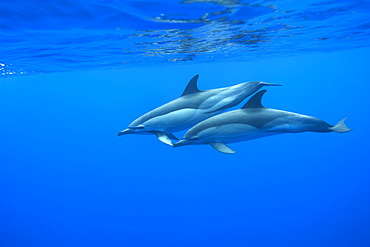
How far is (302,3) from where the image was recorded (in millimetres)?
8047

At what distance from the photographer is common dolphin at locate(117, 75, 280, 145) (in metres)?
5.93

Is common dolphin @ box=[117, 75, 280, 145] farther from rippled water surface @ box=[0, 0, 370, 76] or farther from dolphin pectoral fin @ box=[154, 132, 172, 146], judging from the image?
rippled water surface @ box=[0, 0, 370, 76]

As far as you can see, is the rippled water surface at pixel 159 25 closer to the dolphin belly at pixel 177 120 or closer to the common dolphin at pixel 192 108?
the common dolphin at pixel 192 108

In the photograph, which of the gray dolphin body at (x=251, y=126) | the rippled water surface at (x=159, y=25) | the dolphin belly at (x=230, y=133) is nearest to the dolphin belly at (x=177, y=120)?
the gray dolphin body at (x=251, y=126)

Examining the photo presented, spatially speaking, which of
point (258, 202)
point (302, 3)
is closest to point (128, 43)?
point (302, 3)

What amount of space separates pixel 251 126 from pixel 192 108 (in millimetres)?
1261

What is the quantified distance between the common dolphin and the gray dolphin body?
1.27 feet

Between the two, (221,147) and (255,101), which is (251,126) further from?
(221,147)

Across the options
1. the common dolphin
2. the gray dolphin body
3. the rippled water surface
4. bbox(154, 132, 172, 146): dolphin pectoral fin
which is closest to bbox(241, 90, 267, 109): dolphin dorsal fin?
the gray dolphin body

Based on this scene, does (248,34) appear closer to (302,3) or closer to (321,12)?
(321,12)

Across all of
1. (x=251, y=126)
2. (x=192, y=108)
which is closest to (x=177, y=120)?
(x=192, y=108)

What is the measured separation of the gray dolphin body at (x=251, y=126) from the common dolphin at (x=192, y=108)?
388mm

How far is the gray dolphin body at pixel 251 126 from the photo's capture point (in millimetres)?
5348

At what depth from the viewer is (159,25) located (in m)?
9.05
